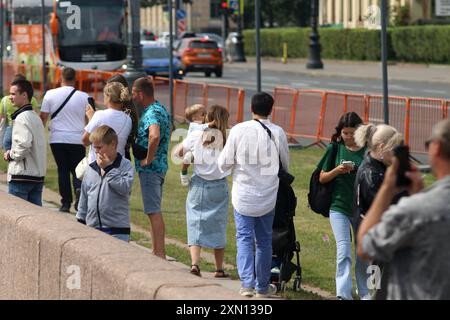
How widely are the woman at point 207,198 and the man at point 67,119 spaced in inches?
123

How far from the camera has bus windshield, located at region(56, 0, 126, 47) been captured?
41.6 m

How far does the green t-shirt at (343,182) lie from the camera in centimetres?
952

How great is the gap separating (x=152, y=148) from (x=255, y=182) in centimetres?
153

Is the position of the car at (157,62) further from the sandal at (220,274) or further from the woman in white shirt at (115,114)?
the sandal at (220,274)

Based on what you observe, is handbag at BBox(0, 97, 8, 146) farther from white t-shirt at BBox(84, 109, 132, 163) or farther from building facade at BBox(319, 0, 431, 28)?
building facade at BBox(319, 0, 431, 28)

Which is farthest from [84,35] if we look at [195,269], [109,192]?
[109,192]

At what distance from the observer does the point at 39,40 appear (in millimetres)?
43094

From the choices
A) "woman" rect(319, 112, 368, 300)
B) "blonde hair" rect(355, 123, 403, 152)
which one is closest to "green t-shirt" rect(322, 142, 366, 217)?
"woman" rect(319, 112, 368, 300)

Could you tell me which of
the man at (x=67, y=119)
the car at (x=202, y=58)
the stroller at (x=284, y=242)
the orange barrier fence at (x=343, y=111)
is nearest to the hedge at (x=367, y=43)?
the car at (x=202, y=58)

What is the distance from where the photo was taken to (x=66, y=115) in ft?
45.0

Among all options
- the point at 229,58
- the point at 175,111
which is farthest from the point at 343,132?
the point at 229,58

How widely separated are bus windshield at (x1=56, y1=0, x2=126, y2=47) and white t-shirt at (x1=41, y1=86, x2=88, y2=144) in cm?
2778

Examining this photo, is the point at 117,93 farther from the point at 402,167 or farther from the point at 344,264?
the point at 402,167

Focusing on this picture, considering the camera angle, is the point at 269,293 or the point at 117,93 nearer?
the point at 269,293
